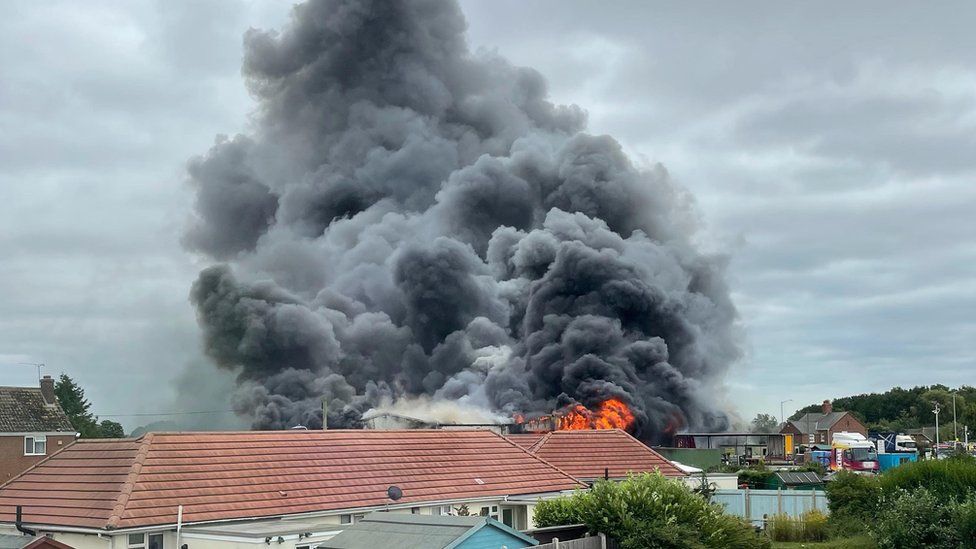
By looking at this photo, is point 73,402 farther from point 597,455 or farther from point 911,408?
point 911,408

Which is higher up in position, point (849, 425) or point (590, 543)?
point (590, 543)

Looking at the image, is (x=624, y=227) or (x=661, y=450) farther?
(x=624, y=227)

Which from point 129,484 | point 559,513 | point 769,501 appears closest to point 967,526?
point 559,513

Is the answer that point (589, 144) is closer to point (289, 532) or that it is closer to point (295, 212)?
point (295, 212)

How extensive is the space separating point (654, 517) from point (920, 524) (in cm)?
779

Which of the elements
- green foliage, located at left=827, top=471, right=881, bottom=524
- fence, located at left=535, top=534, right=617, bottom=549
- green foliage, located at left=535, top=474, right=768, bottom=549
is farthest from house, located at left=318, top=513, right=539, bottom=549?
green foliage, located at left=827, top=471, right=881, bottom=524

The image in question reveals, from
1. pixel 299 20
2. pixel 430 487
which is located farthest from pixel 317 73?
pixel 430 487

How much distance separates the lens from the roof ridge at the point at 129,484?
19.7 meters

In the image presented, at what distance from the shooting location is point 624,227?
274ft

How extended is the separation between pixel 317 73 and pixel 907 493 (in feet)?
283

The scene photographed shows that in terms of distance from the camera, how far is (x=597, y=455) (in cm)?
3569

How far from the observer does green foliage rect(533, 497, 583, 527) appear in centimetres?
2217

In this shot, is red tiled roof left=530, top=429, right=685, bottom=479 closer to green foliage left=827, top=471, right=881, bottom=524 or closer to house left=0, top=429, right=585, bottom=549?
house left=0, top=429, right=585, bottom=549

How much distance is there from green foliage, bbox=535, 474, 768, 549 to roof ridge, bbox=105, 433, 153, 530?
9.79 metres
